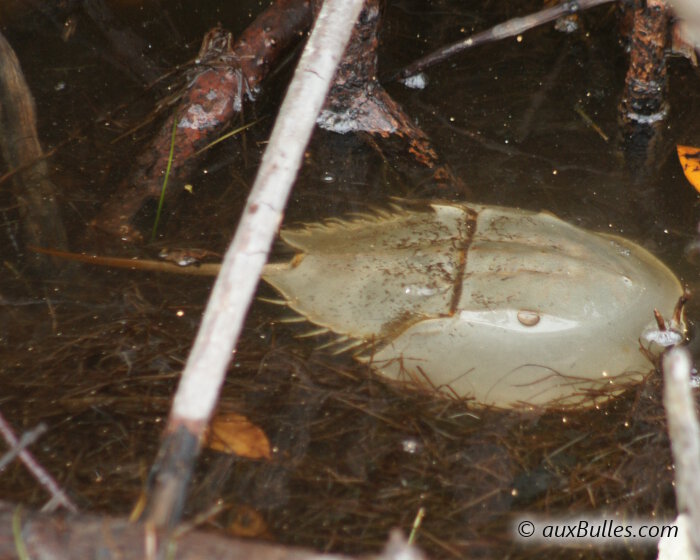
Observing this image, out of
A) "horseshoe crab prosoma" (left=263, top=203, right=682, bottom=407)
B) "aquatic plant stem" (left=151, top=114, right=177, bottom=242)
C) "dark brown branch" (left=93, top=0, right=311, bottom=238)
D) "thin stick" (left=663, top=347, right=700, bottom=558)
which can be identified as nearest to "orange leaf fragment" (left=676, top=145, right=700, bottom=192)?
"horseshoe crab prosoma" (left=263, top=203, right=682, bottom=407)

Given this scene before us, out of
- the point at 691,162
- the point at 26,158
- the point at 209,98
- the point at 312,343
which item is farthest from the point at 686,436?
the point at 26,158

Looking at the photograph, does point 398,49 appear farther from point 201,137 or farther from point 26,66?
point 26,66

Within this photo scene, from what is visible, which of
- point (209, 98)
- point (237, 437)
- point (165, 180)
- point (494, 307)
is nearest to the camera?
point (237, 437)

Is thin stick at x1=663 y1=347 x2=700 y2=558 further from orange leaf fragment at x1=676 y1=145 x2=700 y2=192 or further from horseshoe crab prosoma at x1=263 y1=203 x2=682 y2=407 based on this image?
orange leaf fragment at x1=676 y1=145 x2=700 y2=192

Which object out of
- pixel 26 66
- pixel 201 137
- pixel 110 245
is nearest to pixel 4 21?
pixel 26 66

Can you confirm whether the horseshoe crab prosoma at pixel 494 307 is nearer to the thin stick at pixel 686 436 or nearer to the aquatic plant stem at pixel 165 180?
the aquatic plant stem at pixel 165 180

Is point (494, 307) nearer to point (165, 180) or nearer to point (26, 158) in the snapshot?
point (165, 180)

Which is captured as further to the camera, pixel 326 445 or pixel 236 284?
pixel 326 445

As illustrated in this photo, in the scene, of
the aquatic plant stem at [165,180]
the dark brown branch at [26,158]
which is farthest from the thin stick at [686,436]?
the dark brown branch at [26,158]
